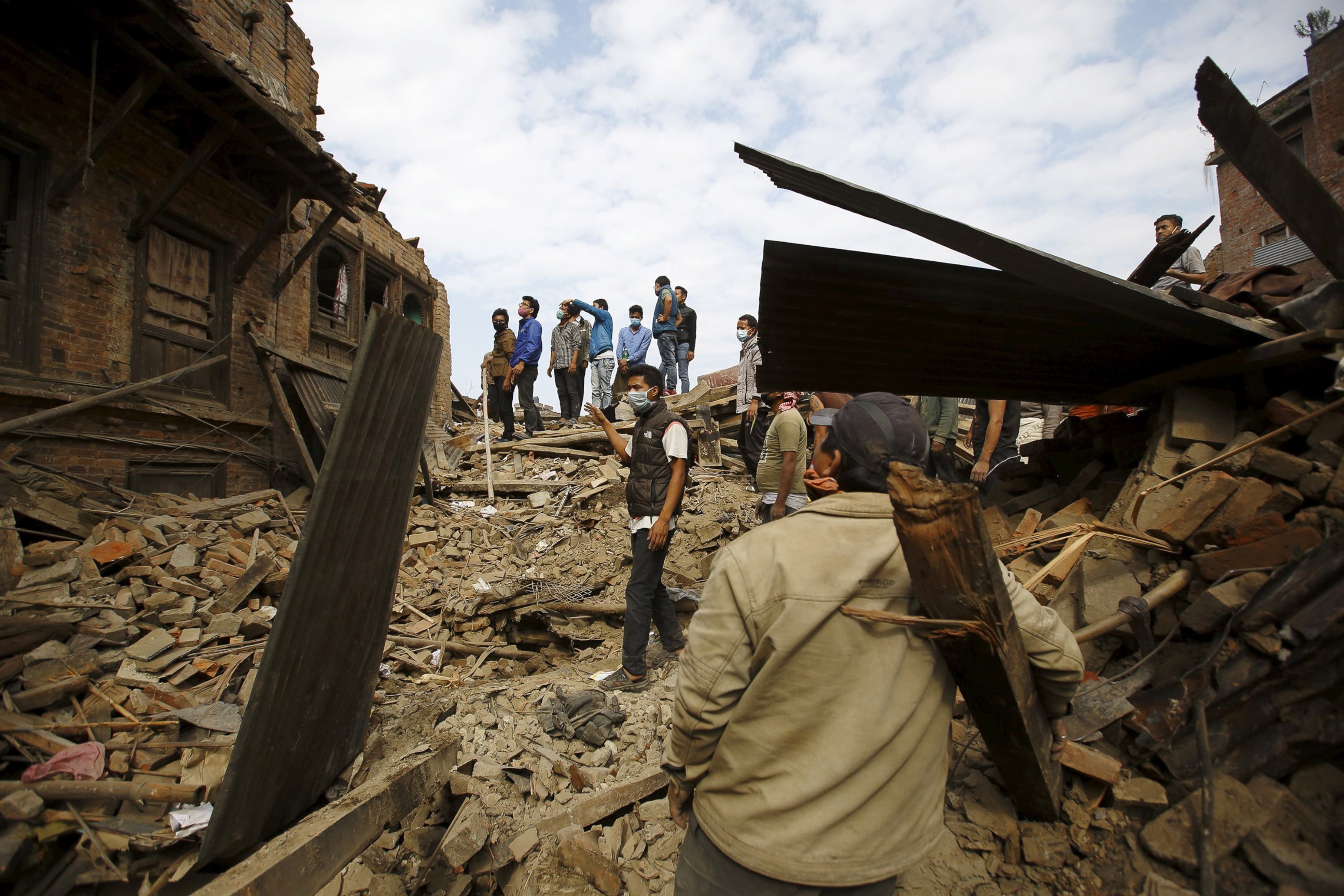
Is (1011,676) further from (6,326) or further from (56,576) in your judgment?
(6,326)

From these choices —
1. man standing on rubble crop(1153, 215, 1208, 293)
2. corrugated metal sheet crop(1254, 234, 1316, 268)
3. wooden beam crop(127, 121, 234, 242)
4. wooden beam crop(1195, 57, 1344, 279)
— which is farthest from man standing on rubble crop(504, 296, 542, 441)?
corrugated metal sheet crop(1254, 234, 1316, 268)

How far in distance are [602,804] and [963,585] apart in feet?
7.96

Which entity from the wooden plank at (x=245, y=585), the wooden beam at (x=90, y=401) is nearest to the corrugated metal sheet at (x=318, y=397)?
the wooden beam at (x=90, y=401)

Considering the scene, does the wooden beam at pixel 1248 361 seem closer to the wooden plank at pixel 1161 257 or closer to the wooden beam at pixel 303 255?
the wooden plank at pixel 1161 257

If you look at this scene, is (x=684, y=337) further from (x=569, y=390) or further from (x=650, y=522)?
(x=650, y=522)

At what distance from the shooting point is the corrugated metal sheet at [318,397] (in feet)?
29.5

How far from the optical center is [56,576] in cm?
498

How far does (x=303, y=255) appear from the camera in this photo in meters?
9.61

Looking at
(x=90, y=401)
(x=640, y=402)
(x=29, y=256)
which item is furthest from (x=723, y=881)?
(x=29, y=256)

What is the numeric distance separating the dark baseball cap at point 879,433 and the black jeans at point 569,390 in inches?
451

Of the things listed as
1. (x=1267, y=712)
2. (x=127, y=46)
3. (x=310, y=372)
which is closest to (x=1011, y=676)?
(x=1267, y=712)

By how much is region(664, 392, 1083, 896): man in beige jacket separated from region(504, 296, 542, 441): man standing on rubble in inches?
424

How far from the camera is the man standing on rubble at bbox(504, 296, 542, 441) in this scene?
11734mm

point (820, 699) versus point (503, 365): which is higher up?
point (503, 365)
